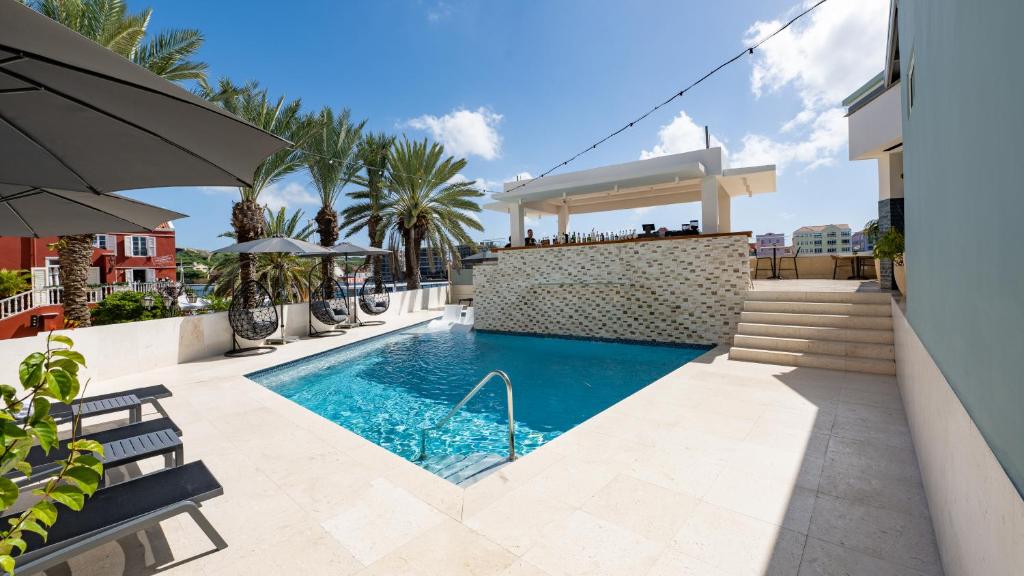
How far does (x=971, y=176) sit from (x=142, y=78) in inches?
145

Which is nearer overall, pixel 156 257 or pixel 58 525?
pixel 58 525

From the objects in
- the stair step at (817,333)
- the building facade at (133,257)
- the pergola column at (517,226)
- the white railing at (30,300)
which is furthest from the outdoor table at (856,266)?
the building facade at (133,257)

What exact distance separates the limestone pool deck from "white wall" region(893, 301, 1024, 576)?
30cm

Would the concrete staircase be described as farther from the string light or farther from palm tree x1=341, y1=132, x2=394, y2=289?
palm tree x1=341, y1=132, x2=394, y2=289

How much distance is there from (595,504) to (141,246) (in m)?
29.8

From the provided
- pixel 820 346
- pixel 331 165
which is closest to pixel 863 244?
pixel 820 346

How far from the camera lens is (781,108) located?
986cm

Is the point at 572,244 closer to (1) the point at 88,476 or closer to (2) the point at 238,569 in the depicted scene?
(2) the point at 238,569

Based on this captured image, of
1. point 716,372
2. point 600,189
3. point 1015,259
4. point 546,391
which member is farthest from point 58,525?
point 600,189

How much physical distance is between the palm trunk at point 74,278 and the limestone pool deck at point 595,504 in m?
5.59

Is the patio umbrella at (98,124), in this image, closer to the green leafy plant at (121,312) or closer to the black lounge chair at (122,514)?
the black lounge chair at (122,514)

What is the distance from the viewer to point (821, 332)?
655cm

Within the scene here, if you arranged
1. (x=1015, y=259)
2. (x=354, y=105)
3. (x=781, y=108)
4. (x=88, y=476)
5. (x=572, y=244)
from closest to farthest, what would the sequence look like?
(x=88, y=476) → (x=1015, y=259) → (x=781, y=108) → (x=572, y=244) → (x=354, y=105)

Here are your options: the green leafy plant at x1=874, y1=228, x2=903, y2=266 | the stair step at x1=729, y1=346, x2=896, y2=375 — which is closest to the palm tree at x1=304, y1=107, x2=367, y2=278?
the stair step at x1=729, y1=346, x2=896, y2=375
